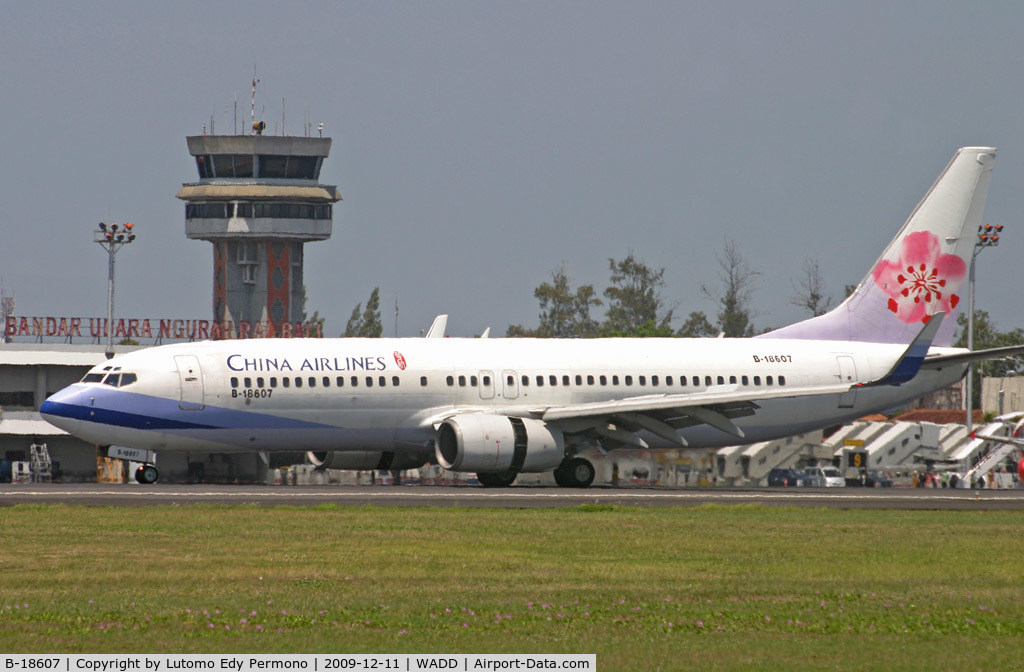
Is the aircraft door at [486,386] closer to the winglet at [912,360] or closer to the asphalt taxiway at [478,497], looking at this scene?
the asphalt taxiway at [478,497]

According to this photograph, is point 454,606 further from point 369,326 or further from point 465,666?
point 369,326

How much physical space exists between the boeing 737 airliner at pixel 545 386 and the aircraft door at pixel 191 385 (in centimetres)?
3

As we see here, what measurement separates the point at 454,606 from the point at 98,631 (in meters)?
3.79

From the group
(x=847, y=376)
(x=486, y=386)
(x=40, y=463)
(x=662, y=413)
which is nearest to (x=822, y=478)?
(x=847, y=376)

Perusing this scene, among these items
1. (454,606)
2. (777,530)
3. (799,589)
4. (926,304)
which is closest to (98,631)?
(454,606)

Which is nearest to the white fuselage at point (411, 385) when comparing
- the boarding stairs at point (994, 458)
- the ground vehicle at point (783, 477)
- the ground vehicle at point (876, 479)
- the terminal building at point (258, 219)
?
the ground vehicle at point (783, 477)

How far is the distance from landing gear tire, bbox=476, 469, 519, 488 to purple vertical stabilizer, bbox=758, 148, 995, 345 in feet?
32.9

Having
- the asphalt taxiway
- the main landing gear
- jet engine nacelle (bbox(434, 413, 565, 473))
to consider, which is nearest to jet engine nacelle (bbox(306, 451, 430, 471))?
the main landing gear

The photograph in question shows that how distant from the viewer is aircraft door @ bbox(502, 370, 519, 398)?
137 ft

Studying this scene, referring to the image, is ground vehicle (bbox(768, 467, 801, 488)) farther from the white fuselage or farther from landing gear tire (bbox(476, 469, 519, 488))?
landing gear tire (bbox(476, 469, 519, 488))

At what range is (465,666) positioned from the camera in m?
12.7

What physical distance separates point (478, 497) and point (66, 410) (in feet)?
37.2

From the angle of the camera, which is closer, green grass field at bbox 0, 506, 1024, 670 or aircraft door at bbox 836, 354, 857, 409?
green grass field at bbox 0, 506, 1024, 670

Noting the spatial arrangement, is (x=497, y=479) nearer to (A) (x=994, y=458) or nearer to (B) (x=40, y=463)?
(A) (x=994, y=458)
